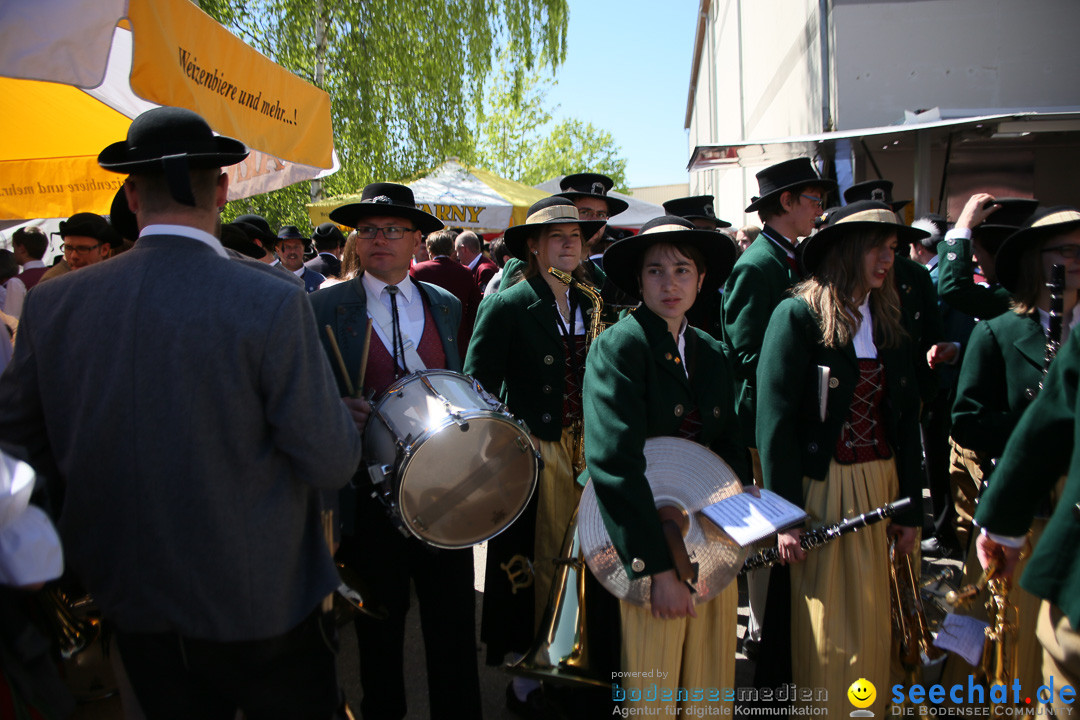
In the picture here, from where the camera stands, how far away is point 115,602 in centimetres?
191

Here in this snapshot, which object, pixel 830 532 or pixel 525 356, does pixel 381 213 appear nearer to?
pixel 525 356

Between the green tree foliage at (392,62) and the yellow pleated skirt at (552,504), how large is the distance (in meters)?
12.1

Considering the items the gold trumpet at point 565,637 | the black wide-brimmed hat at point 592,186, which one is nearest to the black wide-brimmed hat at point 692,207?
the black wide-brimmed hat at point 592,186

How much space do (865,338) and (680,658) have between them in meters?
1.48

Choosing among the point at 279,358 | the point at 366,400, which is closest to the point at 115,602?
the point at 279,358

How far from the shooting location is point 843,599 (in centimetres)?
288

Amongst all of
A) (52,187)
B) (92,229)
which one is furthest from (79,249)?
(52,187)

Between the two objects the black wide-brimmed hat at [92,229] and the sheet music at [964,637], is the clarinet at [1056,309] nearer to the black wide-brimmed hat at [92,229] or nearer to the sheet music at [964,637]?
the sheet music at [964,637]

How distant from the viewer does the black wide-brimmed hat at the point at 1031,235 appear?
2861 mm

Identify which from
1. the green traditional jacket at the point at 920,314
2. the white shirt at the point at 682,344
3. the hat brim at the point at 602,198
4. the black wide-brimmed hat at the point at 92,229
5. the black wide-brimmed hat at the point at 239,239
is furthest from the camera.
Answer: the hat brim at the point at 602,198

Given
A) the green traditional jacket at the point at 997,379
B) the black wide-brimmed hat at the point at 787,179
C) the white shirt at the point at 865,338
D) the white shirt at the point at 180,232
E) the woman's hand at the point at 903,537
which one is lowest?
the woman's hand at the point at 903,537

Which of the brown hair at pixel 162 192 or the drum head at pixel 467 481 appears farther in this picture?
the drum head at pixel 467 481

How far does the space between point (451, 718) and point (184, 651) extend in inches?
54.5

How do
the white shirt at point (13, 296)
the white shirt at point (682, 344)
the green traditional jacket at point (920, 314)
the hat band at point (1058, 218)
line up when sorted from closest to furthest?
the white shirt at point (682, 344), the hat band at point (1058, 218), the green traditional jacket at point (920, 314), the white shirt at point (13, 296)
